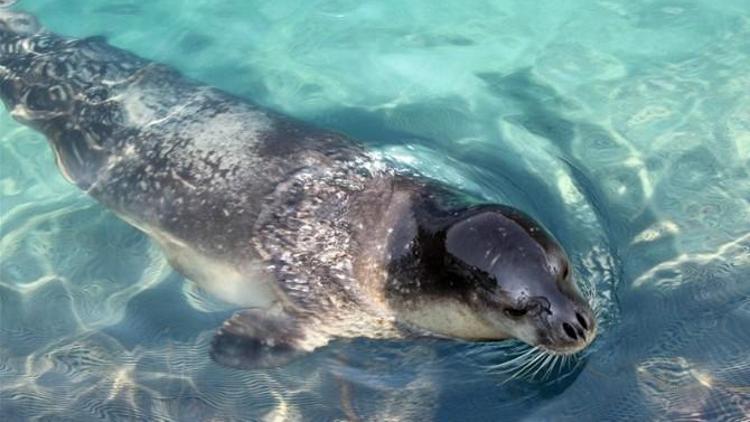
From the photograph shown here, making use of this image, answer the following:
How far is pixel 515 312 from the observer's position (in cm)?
296

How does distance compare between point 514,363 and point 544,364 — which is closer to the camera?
point 544,364

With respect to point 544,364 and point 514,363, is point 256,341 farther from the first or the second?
point 544,364

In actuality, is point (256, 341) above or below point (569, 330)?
below

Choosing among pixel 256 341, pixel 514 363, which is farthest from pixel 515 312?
pixel 256 341

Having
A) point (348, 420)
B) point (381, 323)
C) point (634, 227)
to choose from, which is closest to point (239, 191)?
point (381, 323)

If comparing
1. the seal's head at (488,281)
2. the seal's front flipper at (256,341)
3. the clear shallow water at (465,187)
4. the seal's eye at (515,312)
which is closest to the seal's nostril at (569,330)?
the seal's head at (488,281)

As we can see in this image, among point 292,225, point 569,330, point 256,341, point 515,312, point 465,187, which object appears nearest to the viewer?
point 569,330

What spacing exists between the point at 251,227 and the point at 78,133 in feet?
5.73

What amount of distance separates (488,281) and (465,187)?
1.40 m

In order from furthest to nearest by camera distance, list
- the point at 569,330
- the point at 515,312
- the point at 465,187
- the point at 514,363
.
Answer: the point at 465,187 < the point at 514,363 < the point at 515,312 < the point at 569,330

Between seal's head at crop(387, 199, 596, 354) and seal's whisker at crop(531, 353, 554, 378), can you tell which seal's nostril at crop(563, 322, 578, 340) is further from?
seal's whisker at crop(531, 353, 554, 378)

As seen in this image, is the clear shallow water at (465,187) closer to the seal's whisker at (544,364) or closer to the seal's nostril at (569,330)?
the seal's whisker at (544,364)

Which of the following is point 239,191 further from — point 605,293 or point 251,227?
point 605,293

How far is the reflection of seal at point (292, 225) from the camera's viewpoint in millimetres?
3051
